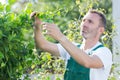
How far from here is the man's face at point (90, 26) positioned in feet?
10.4

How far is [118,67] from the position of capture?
4605 mm

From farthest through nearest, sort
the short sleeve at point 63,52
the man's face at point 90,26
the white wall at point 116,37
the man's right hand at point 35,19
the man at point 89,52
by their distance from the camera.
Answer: the white wall at point 116,37 < the short sleeve at point 63,52 < the man's face at point 90,26 < the man at point 89,52 < the man's right hand at point 35,19

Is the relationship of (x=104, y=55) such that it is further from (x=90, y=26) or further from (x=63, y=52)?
(x=63, y=52)

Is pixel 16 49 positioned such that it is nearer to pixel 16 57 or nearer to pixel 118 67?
pixel 16 57

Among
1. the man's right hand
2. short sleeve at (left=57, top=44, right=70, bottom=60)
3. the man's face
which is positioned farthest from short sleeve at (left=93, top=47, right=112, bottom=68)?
the man's right hand

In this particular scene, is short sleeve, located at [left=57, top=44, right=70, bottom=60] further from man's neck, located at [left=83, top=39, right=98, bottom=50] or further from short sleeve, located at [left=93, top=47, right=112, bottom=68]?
short sleeve, located at [left=93, top=47, right=112, bottom=68]

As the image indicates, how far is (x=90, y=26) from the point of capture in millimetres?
3193

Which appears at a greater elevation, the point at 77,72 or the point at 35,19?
the point at 35,19

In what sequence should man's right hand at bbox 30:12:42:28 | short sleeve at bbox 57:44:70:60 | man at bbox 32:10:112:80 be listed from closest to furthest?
man's right hand at bbox 30:12:42:28
man at bbox 32:10:112:80
short sleeve at bbox 57:44:70:60

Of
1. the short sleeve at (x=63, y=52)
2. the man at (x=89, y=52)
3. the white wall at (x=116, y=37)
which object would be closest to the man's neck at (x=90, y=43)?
the man at (x=89, y=52)

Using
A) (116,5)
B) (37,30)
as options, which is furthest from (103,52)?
(116,5)

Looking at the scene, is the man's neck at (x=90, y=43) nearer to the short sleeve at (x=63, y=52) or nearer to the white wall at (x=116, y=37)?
the short sleeve at (x=63, y=52)

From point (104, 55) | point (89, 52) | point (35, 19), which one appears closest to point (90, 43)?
point (89, 52)

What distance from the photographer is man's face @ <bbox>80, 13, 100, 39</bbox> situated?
3.16 meters
